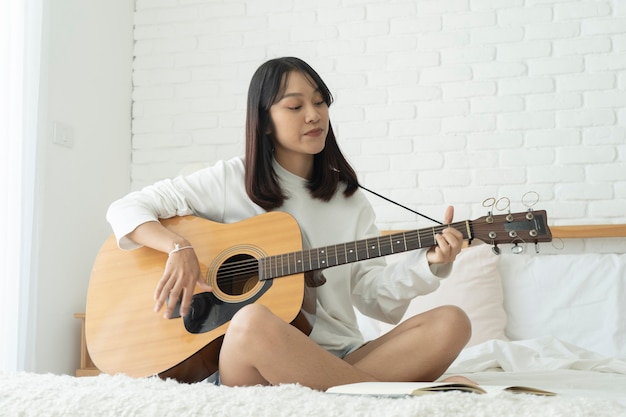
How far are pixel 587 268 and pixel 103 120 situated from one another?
2007mm

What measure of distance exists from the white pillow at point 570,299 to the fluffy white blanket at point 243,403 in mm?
1477

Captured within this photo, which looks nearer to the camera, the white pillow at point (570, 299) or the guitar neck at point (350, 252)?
the guitar neck at point (350, 252)

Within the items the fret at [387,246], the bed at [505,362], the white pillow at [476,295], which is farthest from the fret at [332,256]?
the white pillow at [476,295]

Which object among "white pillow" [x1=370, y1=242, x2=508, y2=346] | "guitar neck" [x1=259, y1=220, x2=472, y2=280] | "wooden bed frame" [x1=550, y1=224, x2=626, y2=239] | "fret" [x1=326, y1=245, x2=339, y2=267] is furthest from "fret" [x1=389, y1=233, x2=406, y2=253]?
"wooden bed frame" [x1=550, y1=224, x2=626, y2=239]

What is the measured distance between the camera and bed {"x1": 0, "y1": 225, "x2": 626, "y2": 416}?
0.87 m

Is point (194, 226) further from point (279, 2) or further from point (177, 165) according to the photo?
point (279, 2)

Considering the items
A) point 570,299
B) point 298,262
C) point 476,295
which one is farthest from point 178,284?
point 570,299

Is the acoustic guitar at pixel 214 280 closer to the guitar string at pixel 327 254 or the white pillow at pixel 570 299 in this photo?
the guitar string at pixel 327 254

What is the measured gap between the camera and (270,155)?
180cm

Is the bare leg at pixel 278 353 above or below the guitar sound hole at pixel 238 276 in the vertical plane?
below

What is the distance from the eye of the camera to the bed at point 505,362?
0.87 meters

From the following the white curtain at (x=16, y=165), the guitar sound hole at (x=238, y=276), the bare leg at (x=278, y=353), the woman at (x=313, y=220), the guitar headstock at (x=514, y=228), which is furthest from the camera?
the white curtain at (x=16, y=165)

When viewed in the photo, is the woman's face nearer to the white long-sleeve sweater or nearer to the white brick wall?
the white long-sleeve sweater

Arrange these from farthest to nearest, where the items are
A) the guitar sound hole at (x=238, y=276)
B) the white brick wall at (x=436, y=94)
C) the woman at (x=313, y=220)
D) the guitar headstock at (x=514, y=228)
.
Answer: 1. the white brick wall at (x=436, y=94)
2. the guitar sound hole at (x=238, y=276)
3. the woman at (x=313, y=220)
4. the guitar headstock at (x=514, y=228)
